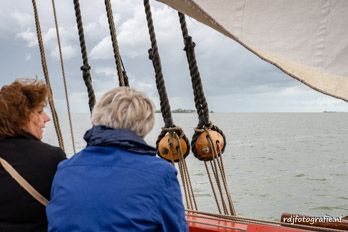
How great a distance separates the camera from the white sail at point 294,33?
1520 millimetres

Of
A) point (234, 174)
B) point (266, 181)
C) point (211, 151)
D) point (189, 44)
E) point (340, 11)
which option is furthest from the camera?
point (234, 174)

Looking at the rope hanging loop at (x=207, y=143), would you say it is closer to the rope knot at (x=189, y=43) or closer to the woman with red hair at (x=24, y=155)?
the rope knot at (x=189, y=43)

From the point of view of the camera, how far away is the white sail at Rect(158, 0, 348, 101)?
1.52 metres

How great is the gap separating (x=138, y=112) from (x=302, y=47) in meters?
0.60

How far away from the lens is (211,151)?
3072mm

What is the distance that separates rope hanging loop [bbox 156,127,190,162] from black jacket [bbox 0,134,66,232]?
1599mm

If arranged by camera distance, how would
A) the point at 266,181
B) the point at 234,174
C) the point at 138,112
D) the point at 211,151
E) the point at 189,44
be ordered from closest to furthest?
the point at 138,112 < the point at 211,151 < the point at 189,44 < the point at 266,181 < the point at 234,174

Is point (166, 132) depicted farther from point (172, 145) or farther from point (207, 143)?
point (207, 143)

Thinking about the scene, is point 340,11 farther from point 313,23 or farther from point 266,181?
point 266,181

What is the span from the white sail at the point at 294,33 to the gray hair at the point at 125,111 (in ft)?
1.25

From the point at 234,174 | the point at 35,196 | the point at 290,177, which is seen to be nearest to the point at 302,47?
the point at 35,196

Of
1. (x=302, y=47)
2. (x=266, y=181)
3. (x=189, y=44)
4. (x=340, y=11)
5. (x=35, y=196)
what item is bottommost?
(x=266, y=181)

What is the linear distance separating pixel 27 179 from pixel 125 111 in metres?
0.38

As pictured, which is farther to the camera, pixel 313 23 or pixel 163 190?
pixel 313 23
